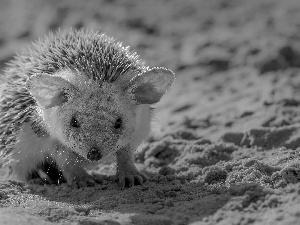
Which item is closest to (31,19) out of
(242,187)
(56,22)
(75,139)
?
(56,22)

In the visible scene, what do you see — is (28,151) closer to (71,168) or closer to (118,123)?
(71,168)

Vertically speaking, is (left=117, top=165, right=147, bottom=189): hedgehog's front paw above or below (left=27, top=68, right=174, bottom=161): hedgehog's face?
below

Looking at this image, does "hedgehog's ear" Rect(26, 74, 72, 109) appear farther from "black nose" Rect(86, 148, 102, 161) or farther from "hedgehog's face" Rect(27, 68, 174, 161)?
"black nose" Rect(86, 148, 102, 161)

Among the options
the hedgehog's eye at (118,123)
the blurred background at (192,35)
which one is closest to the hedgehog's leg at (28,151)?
the hedgehog's eye at (118,123)

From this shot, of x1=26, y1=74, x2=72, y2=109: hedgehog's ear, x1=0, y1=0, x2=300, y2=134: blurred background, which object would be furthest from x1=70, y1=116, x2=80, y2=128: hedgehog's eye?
x1=0, y1=0, x2=300, y2=134: blurred background

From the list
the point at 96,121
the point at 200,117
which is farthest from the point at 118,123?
the point at 200,117

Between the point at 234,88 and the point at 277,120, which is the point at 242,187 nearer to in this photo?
the point at 277,120
